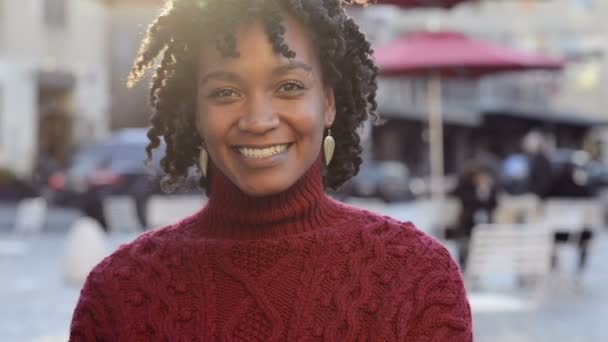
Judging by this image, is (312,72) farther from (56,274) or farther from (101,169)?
(101,169)

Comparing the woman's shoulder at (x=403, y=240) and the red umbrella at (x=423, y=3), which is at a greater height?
the red umbrella at (x=423, y=3)

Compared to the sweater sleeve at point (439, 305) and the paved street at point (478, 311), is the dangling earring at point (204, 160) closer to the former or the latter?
the sweater sleeve at point (439, 305)

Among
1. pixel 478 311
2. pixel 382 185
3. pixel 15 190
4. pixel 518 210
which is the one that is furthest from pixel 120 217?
pixel 382 185

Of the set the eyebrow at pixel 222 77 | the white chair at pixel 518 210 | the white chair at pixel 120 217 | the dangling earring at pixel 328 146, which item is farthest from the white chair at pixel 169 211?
the eyebrow at pixel 222 77

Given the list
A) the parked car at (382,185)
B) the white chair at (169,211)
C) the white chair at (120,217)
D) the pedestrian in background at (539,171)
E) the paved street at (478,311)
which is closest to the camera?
the paved street at (478,311)

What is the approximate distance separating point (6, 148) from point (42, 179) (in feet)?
17.0

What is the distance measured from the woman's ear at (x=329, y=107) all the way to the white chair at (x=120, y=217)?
45.4 ft

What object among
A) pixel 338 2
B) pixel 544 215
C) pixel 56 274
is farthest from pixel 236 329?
pixel 56 274

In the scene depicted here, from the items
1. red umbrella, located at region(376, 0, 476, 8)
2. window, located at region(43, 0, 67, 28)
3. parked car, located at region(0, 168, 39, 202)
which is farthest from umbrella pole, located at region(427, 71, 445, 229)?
window, located at region(43, 0, 67, 28)

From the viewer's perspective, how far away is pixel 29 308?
9.57 m

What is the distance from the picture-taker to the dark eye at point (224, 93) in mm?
1948

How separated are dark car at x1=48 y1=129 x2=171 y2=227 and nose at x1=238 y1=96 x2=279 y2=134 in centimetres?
1563

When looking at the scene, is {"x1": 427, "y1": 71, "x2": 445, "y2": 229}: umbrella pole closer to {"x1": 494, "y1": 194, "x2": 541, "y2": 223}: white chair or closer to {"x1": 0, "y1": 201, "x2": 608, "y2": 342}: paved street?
{"x1": 0, "y1": 201, "x2": 608, "y2": 342}: paved street

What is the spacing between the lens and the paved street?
824cm
